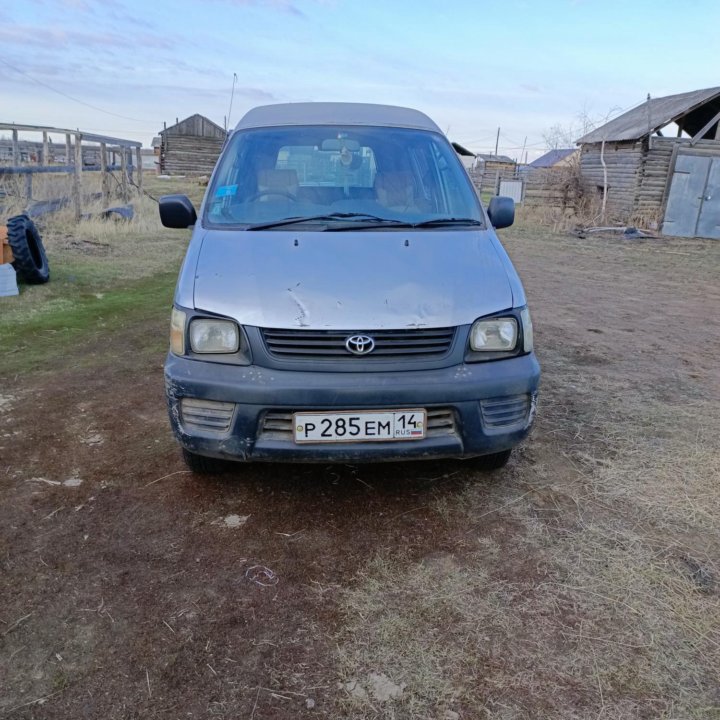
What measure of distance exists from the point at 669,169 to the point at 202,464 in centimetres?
1962

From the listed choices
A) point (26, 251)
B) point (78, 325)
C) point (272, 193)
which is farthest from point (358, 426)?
point (26, 251)

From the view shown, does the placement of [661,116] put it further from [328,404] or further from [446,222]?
[328,404]

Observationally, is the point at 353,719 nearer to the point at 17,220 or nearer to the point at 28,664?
the point at 28,664

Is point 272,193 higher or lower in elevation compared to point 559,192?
lower

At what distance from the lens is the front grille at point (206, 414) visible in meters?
2.60

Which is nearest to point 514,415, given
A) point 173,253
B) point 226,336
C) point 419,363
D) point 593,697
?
point 419,363

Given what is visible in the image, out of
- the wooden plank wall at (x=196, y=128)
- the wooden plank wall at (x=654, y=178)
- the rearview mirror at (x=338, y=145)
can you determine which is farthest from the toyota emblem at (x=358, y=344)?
the wooden plank wall at (x=196, y=128)

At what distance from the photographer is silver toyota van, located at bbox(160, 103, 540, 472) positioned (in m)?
2.56

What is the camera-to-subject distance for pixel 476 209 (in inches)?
141

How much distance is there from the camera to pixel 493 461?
10.4ft

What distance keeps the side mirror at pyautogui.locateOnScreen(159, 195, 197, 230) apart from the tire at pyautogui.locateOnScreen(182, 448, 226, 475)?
1466mm

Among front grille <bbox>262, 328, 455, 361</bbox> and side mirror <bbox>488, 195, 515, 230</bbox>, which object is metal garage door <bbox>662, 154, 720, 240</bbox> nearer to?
→ side mirror <bbox>488, 195, 515, 230</bbox>

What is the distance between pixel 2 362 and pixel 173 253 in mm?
6475

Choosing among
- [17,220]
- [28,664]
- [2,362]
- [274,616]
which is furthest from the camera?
[17,220]
